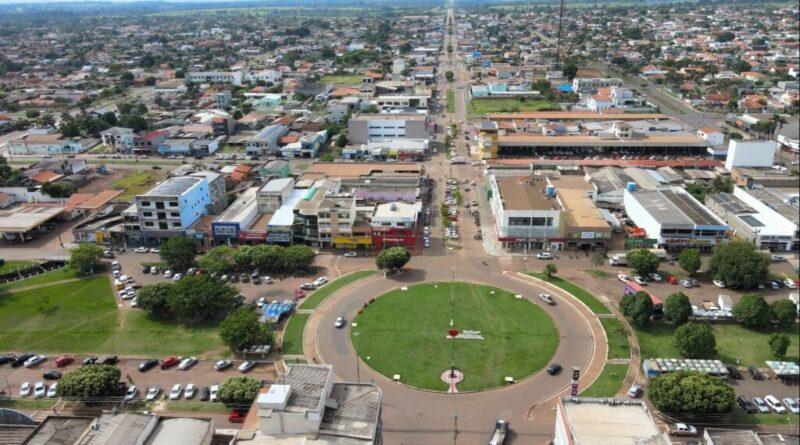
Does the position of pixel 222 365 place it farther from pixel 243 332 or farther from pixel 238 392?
pixel 238 392

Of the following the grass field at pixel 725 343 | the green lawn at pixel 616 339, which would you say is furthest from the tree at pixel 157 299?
the grass field at pixel 725 343

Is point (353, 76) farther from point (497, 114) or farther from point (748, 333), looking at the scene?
point (748, 333)

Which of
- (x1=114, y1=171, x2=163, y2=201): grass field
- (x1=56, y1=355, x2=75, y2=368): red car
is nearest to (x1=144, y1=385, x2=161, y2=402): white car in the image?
(x1=56, y1=355, x2=75, y2=368): red car

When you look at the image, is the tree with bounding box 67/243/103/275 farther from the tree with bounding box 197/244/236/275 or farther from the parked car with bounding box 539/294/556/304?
the parked car with bounding box 539/294/556/304

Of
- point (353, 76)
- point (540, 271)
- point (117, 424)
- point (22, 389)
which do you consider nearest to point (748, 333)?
point (540, 271)

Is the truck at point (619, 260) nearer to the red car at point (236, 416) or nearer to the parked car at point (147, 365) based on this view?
the red car at point (236, 416)

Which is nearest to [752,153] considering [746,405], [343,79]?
[746,405]
